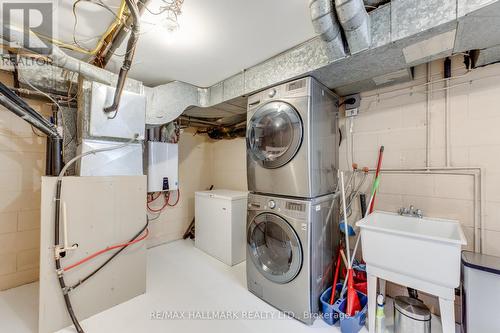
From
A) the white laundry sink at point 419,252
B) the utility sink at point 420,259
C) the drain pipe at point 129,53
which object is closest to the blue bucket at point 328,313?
the utility sink at point 420,259

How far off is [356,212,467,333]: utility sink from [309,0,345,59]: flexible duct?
52.6 inches

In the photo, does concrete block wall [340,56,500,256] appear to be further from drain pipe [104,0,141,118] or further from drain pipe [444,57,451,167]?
drain pipe [104,0,141,118]

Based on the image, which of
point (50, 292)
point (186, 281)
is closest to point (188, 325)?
point (186, 281)

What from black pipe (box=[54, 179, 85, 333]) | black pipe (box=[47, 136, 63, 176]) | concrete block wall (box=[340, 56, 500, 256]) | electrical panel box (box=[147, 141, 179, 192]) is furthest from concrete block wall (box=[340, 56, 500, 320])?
black pipe (box=[47, 136, 63, 176])

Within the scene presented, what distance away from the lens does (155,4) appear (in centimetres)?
142

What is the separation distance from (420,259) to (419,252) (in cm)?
5

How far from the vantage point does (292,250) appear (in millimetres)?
1936

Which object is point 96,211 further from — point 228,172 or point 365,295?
point 365,295

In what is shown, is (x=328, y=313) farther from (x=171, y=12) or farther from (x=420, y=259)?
(x=171, y=12)

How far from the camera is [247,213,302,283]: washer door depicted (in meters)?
1.91

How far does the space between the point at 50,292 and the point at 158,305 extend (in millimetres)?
851

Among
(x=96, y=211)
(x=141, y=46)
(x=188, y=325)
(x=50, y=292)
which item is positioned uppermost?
(x=141, y=46)

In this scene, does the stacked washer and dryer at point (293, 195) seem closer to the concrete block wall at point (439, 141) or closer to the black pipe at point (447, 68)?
the concrete block wall at point (439, 141)

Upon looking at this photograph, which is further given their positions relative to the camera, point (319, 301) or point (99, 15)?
point (319, 301)
